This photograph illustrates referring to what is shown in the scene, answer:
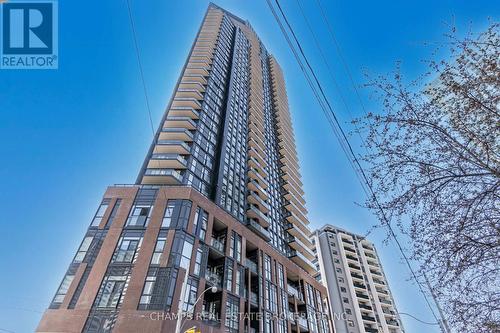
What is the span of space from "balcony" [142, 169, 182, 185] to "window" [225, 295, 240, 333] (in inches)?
470

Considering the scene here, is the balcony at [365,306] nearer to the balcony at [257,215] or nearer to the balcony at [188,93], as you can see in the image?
the balcony at [257,215]

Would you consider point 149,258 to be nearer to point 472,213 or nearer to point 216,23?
point 472,213

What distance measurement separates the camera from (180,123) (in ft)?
113

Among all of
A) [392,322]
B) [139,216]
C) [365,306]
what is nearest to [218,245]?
[139,216]

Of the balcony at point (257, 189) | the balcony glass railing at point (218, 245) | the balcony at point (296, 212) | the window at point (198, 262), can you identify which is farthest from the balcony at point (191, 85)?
the window at point (198, 262)

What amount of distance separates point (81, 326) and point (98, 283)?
2.61 m

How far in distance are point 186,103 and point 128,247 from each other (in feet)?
72.8

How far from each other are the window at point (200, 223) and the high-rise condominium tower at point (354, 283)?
36533mm

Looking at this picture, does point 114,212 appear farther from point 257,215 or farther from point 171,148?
point 257,215

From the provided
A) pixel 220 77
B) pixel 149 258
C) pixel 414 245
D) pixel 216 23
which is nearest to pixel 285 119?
pixel 220 77

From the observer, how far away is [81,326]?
16000 mm

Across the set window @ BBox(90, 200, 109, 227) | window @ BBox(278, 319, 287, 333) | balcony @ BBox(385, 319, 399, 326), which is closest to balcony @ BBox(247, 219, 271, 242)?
window @ BBox(278, 319, 287, 333)

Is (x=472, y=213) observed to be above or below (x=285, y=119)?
below

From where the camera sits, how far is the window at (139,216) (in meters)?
22.0
